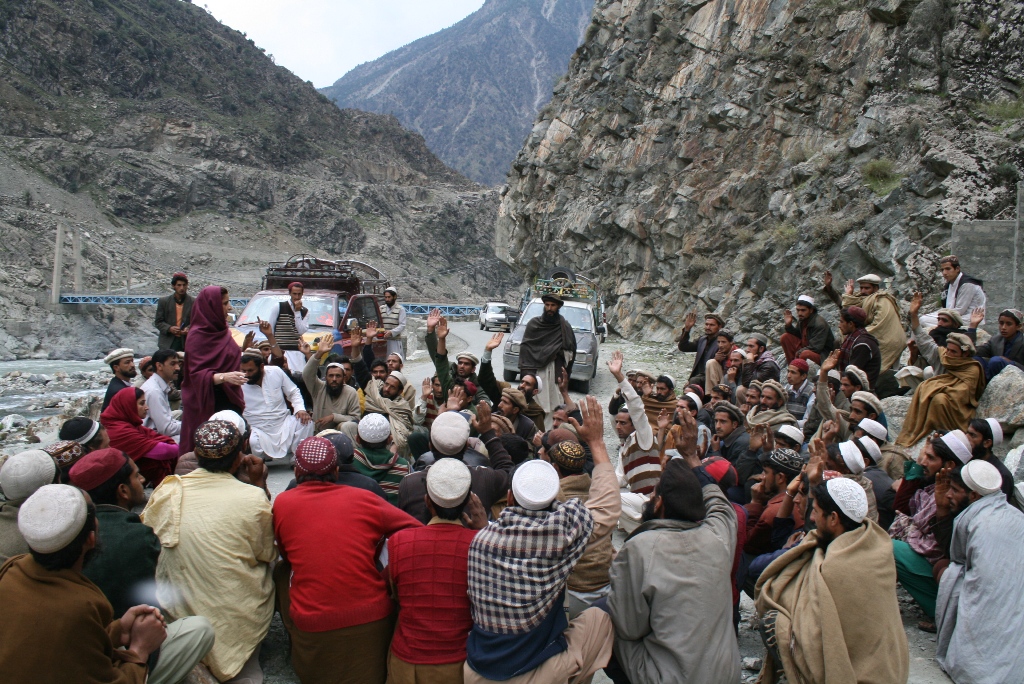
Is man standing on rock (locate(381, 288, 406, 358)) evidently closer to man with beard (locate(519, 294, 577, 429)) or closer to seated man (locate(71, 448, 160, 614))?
man with beard (locate(519, 294, 577, 429))

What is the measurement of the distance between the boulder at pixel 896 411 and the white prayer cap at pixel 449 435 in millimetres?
5561

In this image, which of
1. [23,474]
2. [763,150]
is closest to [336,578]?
[23,474]

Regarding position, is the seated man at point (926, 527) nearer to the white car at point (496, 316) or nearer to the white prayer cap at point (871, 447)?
the white prayer cap at point (871, 447)

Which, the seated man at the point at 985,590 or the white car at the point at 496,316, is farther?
the white car at the point at 496,316

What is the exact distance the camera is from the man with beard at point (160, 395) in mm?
5656

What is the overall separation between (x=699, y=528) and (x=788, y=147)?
66.3ft

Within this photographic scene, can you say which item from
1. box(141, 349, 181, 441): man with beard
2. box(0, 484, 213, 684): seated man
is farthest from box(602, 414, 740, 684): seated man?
box(141, 349, 181, 441): man with beard

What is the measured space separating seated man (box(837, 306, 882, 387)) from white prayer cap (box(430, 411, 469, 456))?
4.84 metres

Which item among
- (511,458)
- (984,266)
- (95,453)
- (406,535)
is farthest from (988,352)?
(95,453)

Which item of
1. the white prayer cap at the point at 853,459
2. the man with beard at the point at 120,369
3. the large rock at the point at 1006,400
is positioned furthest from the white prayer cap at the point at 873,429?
the man with beard at the point at 120,369

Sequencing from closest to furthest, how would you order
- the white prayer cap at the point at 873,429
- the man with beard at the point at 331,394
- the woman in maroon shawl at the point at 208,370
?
the white prayer cap at the point at 873,429
the woman in maroon shawl at the point at 208,370
the man with beard at the point at 331,394

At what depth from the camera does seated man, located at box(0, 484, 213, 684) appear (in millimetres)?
2377

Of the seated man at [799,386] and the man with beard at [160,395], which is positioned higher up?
the man with beard at [160,395]

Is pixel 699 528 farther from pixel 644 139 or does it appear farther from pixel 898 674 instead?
pixel 644 139
